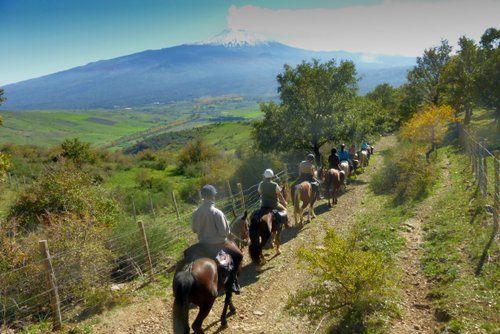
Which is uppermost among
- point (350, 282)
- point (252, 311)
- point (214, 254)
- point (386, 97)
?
point (214, 254)

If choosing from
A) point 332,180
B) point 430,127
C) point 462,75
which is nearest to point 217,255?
point 332,180

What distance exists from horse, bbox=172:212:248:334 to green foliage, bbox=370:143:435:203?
34.0 ft

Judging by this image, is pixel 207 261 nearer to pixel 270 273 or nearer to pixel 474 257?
pixel 270 273

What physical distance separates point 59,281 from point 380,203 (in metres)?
12.2

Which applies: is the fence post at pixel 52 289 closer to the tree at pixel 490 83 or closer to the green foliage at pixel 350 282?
the green foliage at pixel 350 282

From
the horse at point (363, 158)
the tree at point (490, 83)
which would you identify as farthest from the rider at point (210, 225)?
the tree at point (490, 83)

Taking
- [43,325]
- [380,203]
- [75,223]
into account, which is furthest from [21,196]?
[380,203]

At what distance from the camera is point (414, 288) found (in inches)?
283

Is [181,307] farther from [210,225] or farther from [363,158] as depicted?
[363,158]

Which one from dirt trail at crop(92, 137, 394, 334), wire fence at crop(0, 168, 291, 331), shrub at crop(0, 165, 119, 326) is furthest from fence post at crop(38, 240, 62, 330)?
dirt trail at crop(92, 137, 394, 334)

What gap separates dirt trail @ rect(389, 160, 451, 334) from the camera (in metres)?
5.91

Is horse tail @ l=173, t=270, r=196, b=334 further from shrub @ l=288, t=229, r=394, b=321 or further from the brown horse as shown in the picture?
the brown horse

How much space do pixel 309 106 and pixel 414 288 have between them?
20131mm

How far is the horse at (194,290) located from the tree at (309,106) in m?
20.4
